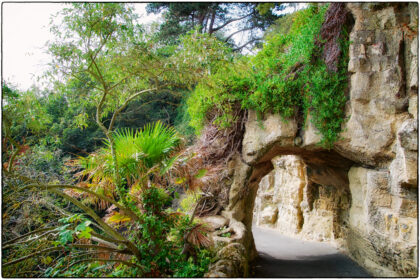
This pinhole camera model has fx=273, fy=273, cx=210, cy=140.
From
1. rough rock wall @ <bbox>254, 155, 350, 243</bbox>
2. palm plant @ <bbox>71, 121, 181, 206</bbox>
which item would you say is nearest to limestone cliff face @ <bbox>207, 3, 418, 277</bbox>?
rough rock wall @ <bbox>254, 155, 350, 243</bbox>

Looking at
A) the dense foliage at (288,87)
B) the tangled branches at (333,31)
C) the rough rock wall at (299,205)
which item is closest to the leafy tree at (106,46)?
the dense foliage at (288,87)

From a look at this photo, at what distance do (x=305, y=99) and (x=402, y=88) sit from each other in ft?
5.14

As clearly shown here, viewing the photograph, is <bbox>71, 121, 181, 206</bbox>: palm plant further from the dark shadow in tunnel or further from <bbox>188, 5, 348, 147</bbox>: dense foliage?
the dark shadow in tunnel

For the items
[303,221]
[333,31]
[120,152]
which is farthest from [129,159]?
[303,221]

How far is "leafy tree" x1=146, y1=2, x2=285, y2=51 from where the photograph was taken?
6426mm

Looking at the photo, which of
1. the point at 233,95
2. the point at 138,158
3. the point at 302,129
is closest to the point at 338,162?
the point at 302,129

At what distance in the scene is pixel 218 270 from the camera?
3541mm

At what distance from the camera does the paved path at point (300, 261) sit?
5660mm

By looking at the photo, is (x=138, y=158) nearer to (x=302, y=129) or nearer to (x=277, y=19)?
(x=302, y=129)

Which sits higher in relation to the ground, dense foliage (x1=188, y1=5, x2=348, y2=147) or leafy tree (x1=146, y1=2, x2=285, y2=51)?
leafy tree (x1=146, y1=2, x2=285, y2=51)

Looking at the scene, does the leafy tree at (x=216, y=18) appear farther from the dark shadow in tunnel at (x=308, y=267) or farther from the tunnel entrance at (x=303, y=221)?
the dark shadow in tunnel at (x=308, y=267)

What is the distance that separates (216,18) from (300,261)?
6.25m

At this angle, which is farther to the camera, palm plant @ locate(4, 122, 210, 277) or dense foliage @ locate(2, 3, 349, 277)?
palm plant @ locate(4, 122, 210, 277)

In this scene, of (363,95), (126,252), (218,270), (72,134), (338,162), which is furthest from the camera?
(72,134)
